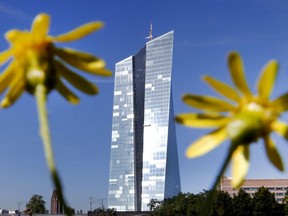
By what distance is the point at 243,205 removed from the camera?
4856 cm

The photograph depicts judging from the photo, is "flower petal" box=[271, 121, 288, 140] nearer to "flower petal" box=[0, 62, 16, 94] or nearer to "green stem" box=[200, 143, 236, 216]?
"green stem" box=[200, 143, 236, 216]

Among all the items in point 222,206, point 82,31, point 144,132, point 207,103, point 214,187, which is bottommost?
point 214,187

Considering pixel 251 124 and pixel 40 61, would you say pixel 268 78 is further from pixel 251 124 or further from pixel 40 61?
pixel 40 61

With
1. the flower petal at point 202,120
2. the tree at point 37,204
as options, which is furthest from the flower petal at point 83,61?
the tree at point 37,204

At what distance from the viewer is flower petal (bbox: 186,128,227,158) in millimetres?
670

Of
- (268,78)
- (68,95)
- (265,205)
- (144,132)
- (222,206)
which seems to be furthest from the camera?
(144,132)

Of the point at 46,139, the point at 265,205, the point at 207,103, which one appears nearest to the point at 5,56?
the point at 46,139

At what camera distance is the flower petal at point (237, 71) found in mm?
646

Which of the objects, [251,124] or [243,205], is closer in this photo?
[251,124]

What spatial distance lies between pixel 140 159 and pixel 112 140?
10520mm

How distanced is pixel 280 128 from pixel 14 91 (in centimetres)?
36

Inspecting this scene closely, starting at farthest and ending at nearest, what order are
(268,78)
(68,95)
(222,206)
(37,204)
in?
(37,204) < (222,206) < (68,95) < (268,78)

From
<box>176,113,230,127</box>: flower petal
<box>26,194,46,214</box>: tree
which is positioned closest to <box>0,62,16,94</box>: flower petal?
<box>176,113,230,127</box>: flower petal

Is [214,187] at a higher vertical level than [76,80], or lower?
lower
